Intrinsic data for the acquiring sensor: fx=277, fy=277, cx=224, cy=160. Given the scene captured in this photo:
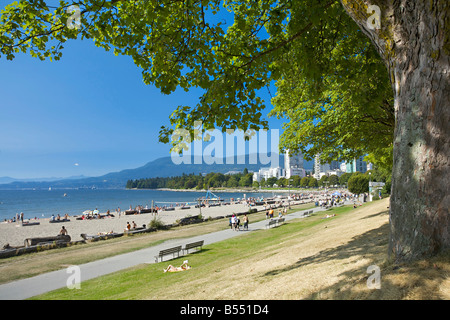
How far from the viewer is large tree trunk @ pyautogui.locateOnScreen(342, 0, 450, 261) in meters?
3.33

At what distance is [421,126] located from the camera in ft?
11.2

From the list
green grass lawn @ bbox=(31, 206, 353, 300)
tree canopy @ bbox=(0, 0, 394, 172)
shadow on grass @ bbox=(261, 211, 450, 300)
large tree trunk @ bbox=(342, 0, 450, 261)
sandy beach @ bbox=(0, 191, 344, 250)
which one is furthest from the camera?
sandy beach @ bbox=(0, 191, 344, 250)

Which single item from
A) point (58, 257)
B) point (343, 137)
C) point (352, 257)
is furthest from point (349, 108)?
point (58, 257)

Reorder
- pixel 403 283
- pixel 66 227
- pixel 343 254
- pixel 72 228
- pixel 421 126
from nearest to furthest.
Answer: pixel 403 283 < pixel 421 126 < pixel 343 254 < pixel 72 228 < pixel 66 227

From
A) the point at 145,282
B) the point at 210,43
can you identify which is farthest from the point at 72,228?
the point at 210,43

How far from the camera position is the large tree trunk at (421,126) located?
3.33 metres

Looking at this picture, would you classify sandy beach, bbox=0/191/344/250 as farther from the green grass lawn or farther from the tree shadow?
the tree shadow

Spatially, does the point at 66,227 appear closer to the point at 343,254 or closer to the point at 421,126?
the point at 343,254

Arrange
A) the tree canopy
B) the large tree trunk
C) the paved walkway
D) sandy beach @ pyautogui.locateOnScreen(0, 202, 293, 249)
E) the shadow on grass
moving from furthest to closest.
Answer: sandy beach @ pyautogui.locateOnScreen(0, 202, 293, 249), the paved walkway, the tree canopy, the large tree trunk, the shadow on grass

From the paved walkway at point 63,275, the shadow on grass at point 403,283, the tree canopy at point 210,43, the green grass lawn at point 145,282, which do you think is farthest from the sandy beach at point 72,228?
the shadow on grass at point 403,283

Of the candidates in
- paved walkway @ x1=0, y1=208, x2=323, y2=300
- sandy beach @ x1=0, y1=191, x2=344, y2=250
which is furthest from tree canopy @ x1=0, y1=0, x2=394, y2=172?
sandy beach @ x1=0, y1=191, x2=344, y2=250

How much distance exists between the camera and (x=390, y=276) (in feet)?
11.3
